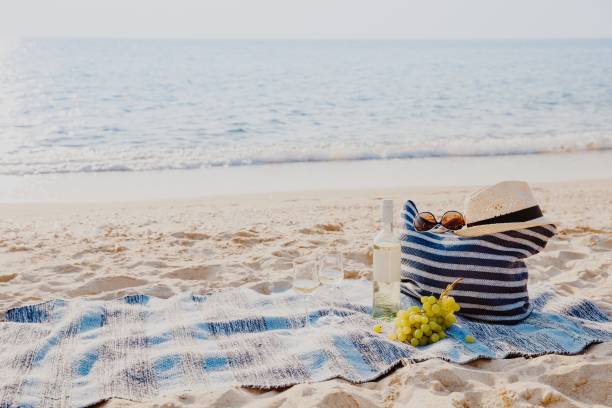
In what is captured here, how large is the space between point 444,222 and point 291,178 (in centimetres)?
669

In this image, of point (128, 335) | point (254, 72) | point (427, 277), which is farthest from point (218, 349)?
point (254, 72)

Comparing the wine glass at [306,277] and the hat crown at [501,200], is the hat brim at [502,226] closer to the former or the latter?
the hat crown at [501,200]

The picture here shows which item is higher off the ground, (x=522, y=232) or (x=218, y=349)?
(x=522, y=232)

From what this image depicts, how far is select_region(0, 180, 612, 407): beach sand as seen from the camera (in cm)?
296

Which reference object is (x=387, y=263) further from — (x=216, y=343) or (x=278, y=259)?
(x=278, y=259)

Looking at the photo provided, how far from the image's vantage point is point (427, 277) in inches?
154

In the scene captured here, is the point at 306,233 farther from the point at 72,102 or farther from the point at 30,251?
the point at 72,102

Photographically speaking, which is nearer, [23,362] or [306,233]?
[23,362]

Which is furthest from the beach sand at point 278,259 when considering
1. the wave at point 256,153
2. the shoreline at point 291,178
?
the wave at point 256,153

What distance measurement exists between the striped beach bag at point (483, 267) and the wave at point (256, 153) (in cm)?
800

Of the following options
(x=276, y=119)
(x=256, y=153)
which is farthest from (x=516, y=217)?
(x=276, y=119)

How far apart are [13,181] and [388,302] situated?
792 cm

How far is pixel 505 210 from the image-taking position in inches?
148

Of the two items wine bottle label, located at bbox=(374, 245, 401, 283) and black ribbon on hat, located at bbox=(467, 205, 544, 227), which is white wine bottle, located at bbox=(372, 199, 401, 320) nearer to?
wine bottle label, located at bbox=(374, 245, 401, 283)
